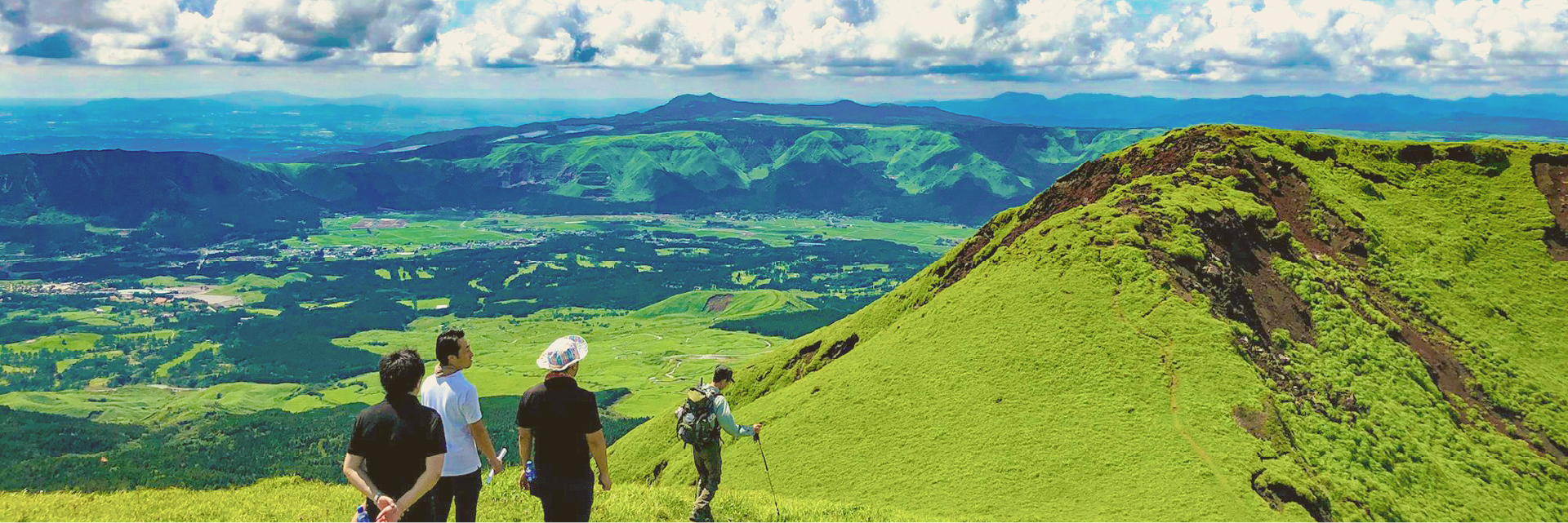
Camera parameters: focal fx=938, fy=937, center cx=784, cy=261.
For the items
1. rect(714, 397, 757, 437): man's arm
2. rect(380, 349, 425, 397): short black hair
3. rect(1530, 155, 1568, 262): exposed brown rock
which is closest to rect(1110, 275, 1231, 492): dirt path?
rect(714, 397, 757, 437): man's arm

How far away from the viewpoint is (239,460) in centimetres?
10100

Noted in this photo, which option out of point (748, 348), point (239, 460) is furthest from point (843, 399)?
point (748, 348)

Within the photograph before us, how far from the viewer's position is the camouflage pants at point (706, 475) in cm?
1642

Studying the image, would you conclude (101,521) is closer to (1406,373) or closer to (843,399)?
(843,399)

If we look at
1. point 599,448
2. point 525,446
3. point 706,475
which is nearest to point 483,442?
point 525,446

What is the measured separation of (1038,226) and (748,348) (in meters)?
140

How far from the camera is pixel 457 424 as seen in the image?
13086mm

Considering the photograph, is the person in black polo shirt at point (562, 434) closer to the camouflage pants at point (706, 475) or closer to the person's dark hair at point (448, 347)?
the person's dark hair at point (448, 347)

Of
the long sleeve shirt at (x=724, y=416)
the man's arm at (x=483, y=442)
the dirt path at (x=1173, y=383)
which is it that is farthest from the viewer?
the dirt path at (x=1173, y=383)

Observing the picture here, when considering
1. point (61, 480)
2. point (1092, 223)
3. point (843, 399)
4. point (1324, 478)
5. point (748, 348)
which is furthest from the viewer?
point (748, 348)

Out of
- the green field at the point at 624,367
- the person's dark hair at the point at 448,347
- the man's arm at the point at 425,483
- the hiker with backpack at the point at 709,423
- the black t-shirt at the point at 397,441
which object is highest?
the person's dark hair at the point at 448,347

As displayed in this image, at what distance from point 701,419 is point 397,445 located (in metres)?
6.00

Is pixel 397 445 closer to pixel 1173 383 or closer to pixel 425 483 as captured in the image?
pixel 425 483

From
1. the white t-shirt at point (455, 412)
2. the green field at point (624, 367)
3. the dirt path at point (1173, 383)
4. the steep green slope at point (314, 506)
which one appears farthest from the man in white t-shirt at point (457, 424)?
the green field at point (624, 367)
